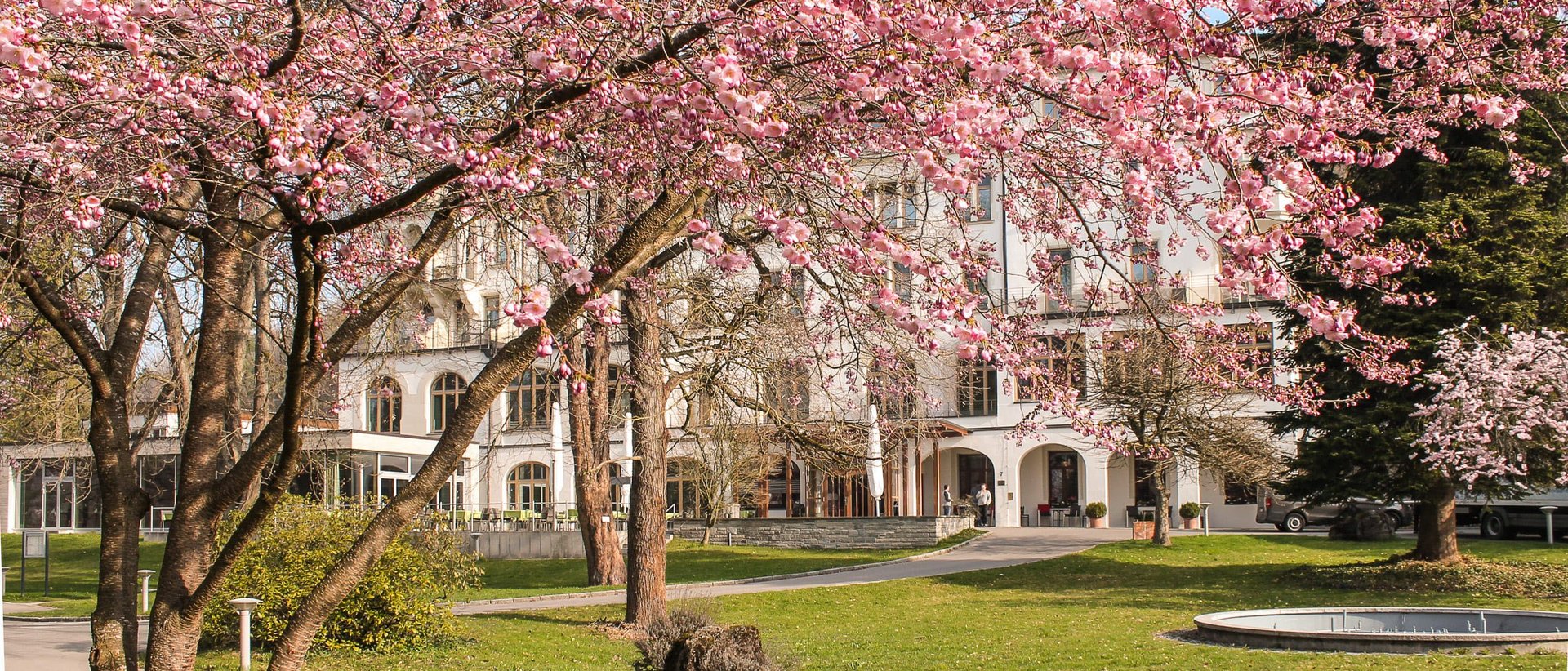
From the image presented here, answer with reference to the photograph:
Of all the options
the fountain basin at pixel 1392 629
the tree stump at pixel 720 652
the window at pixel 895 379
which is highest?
the window at pixel 895 379

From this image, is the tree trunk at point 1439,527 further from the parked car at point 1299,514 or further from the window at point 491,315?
the window at point 491,315

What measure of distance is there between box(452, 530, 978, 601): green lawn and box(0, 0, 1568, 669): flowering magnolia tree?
13249 mm

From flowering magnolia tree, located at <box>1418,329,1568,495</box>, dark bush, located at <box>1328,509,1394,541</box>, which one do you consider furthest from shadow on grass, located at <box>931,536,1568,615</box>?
flowering magnolia tree, located at <box>1418,329,1568,495</box>

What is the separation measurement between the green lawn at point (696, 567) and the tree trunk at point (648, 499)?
444cm

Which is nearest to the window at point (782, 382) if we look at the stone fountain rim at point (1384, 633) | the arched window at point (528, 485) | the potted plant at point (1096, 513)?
the stone fountain rim at point (1384, 633)

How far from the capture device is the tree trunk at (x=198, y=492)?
704cm

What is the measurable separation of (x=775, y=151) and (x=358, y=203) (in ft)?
11.5

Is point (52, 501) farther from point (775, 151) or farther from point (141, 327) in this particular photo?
point (775, 151)

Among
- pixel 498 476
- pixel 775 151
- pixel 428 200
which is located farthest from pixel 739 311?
pixel 498 476

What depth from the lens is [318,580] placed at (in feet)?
44.4

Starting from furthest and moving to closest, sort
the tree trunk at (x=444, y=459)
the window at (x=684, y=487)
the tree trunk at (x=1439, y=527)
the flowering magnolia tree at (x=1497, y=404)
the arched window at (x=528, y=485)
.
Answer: the arched window at (x=528, y=485)
the window at (x=684, y=487)
the tree trunk at (x=1439, y=527)
the flowering magnolia tree at (x=1497, y=404)
the tree trunk at (x=444, y=459)

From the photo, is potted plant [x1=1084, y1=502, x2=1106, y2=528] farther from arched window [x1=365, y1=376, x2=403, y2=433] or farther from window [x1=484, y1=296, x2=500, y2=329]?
arched window [x1=365, y1=376, x2=403, y2=433]

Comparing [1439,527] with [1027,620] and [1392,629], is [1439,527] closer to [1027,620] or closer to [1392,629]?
[1392,629]

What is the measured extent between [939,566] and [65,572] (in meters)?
18.7
